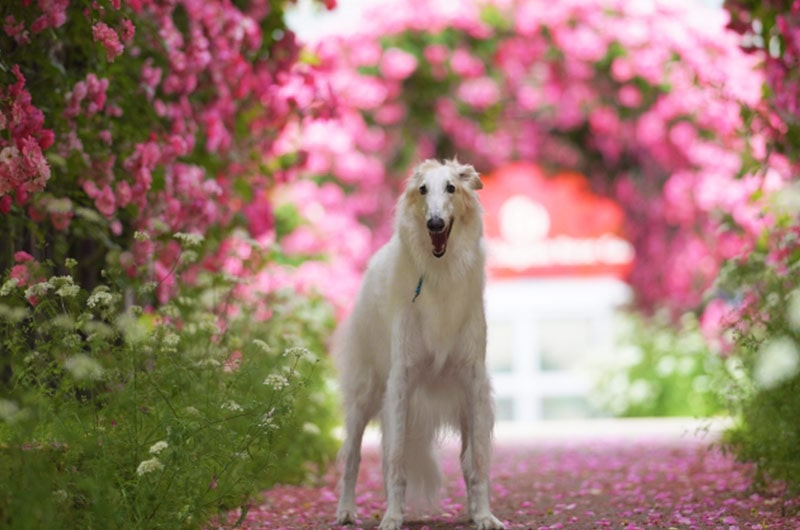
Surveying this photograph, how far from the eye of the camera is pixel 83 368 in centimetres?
436

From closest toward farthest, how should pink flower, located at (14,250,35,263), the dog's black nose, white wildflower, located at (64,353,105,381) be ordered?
white wildflower, located at (64,353,105,381) → the dog's black nose → pink flower, located at (14,250,35,263)

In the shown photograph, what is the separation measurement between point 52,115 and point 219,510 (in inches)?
82.4

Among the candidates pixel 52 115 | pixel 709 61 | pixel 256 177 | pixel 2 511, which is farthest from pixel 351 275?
pixel 2 511

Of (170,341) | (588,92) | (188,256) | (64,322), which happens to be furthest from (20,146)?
(588,92)

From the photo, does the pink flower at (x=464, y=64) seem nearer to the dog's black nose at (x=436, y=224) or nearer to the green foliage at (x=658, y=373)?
the green foliage at (x=658, y=373)

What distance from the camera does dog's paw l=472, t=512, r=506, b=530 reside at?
5102mm

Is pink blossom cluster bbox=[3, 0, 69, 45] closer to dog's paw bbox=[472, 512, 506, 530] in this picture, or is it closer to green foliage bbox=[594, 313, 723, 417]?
dog's paw bbox=[472, 512, 506, 530]

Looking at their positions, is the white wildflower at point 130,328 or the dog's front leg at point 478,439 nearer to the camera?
the white wildflower at point 130,328

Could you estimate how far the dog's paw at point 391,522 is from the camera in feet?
16.6

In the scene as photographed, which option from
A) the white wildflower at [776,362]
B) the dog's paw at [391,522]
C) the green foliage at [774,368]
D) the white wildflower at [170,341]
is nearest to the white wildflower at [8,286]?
the white wildflower at [170,341]

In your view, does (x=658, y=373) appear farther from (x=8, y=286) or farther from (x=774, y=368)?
(x=8, y=286)

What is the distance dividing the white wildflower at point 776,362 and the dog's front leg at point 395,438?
1711 millimetres

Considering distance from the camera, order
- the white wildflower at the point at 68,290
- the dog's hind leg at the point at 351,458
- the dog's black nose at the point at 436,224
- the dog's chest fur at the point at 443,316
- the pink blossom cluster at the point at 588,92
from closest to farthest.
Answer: the white wildflower at the point at 68,290, the dog's black nose at the point at 436,224, the dog's chest fur at the point at 443,316, the dog's hind leg at the point at 351,458, the pink blossom cluster at the point at 588,92

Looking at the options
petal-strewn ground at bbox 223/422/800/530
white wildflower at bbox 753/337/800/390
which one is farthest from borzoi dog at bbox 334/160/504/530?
white wildflower at bbox 753/337/800/390
